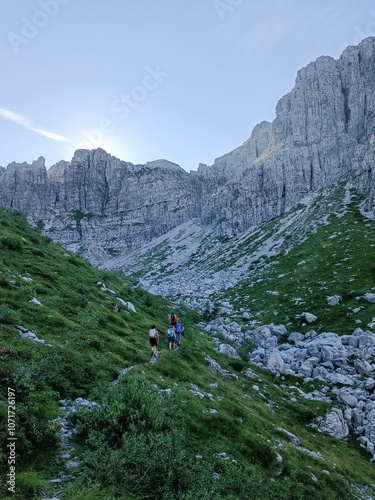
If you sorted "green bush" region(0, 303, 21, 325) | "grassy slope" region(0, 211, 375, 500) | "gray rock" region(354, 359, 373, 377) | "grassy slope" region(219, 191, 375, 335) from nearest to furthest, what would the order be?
1. "grassy slope" region(0, 211, 375, 500)
2. "green bush" region(0, 303, 21, 325)
3. "gray rock" region(354, 359, 373, 377)
4. "grassy slope" region(219, 191, 375, 335)

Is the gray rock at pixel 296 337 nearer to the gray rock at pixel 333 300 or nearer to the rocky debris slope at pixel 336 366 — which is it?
the rocky debris slope at pixel 336 366

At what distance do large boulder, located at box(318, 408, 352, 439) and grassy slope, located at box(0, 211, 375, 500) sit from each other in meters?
0.66

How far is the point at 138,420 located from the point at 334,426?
674 inches

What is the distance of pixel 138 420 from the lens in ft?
28.7

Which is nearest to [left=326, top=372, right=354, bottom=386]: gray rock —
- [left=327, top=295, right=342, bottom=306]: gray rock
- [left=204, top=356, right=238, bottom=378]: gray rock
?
[left=204, top=356, right=238, bottom=378]: gray rock

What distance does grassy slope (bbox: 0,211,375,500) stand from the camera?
734cm

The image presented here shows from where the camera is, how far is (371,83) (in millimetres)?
173750

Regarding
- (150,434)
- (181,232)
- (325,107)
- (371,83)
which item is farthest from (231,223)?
(150,434)

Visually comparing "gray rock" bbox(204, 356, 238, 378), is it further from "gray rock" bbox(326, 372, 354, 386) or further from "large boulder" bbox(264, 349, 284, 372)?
"gray rock" bbox(326, 372, 354, 386)

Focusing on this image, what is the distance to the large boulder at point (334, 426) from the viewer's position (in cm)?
1916

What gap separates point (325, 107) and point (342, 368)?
667 feet

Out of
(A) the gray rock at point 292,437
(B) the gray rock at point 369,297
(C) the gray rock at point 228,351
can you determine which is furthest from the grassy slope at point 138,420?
(B) the gray rock at point 369,297

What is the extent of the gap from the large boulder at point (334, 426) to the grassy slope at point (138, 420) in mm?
656

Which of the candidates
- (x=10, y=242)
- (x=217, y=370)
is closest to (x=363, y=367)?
(x=217, y=370)
